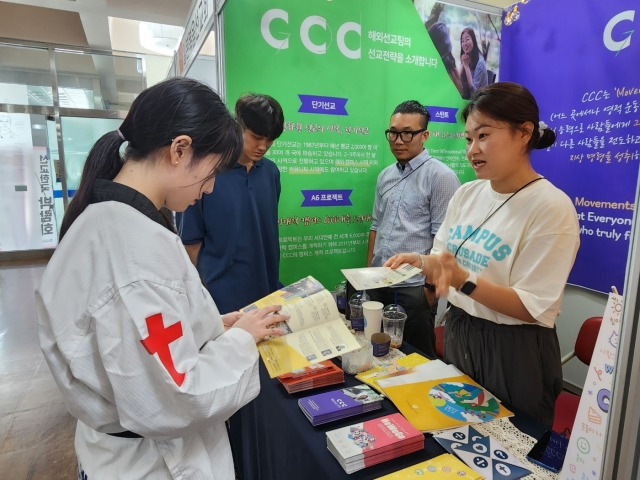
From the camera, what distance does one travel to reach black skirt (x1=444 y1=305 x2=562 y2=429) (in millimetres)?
1215

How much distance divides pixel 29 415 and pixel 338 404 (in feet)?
8.02

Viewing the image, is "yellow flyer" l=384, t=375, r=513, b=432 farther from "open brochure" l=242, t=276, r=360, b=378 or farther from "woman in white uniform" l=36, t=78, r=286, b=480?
"woman in white uniform" l=36, t=78, r=286, b=480

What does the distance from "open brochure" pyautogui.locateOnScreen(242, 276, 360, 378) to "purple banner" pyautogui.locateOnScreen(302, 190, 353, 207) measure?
1047 mm

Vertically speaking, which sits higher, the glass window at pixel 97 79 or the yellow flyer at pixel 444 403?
the glass window at pixel 97 79

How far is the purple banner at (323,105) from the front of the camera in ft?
7.18

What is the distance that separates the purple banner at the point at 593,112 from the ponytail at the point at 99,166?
86.8 inches

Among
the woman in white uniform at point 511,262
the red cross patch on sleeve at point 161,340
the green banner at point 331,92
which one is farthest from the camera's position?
the green banner at point 331,92

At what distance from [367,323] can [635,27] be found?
190 centimetres

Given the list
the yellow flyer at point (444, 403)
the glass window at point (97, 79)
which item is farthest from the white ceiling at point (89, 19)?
the yellow flyer at point (444, 403)

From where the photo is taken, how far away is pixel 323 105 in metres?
2.23

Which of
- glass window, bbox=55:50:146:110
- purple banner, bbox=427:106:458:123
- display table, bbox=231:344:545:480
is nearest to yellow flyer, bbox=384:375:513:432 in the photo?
display table, bbox=231:344:545:480

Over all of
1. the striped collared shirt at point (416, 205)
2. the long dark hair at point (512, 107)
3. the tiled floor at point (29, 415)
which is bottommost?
the tiled floor at point (29, 415)

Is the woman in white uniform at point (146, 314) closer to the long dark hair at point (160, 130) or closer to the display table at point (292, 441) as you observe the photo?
the long dark hair at point (160, 130)

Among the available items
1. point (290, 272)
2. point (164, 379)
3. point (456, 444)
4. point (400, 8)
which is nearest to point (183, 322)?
point (164, 379)
